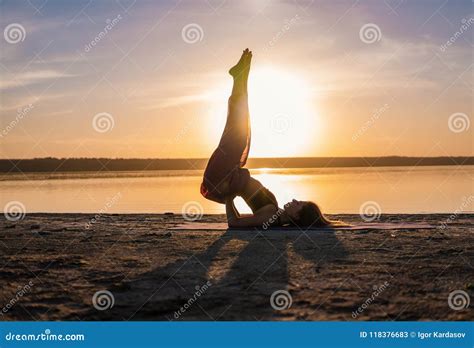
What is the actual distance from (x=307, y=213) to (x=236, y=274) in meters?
5.34

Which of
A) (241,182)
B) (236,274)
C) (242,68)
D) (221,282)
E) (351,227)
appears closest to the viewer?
(221,282)

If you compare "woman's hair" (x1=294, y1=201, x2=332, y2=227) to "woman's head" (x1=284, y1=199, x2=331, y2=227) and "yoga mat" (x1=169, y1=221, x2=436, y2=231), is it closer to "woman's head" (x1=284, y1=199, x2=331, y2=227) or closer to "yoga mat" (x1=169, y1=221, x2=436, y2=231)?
"woman's head" (x1=284, y1=199, x2=331, y2=227)

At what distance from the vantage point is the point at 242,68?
40.4 feet

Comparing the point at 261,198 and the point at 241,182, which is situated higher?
the point at 241,182

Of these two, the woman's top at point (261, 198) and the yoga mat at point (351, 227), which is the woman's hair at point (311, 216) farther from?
the woman's top at point (261, 198)

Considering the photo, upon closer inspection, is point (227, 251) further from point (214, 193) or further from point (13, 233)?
point (13, 233)

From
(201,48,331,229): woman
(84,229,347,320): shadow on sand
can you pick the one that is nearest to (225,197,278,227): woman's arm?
(201,48,331,229): woman

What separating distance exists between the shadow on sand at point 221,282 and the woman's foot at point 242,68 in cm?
404

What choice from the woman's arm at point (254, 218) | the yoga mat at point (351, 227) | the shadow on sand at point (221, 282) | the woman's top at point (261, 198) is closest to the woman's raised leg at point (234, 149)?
the woman's top at point (261, 198)

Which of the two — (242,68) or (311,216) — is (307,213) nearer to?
(311,216)

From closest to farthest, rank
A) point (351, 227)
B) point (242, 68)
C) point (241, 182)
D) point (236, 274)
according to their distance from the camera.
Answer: point (236, 274) < point (351, 227) < point (241, 182) < point (242, 68)

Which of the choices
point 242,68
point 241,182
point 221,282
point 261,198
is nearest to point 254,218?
point 261,198
